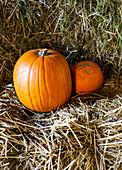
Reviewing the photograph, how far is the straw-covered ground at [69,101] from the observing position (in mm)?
1052

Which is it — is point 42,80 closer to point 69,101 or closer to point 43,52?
point 43,52

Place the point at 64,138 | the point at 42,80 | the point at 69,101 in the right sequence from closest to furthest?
the point at 64,138, the point at 42,80, the point at 69,101

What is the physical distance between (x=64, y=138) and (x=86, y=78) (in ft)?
2.07

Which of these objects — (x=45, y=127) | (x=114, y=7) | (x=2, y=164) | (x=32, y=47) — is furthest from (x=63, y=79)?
(x=114, y=7)

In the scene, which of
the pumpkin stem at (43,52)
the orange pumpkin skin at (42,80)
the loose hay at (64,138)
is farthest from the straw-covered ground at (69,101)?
the pumpkin stem at (43,52)

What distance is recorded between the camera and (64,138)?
1.13 meters

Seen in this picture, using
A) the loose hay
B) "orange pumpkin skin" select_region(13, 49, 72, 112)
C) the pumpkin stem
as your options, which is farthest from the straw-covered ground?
the pumpkin stem

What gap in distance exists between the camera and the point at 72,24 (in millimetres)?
1671

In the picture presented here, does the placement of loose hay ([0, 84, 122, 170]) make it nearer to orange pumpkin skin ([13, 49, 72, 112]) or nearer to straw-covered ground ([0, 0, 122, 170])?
straw-covered ground ([0, 0, 122, 170])

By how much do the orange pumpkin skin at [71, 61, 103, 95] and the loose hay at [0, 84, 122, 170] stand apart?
225mm

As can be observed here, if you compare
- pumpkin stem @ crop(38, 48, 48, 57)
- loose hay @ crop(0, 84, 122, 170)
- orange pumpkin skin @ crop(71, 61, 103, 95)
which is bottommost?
loose hay @ crop(0, 84, 122, 170)

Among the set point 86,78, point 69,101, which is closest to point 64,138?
point 69,101

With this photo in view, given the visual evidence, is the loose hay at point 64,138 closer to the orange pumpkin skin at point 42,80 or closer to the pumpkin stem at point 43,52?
the orange pumpkin skin at point 42,80

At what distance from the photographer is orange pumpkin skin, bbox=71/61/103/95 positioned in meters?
1.55
